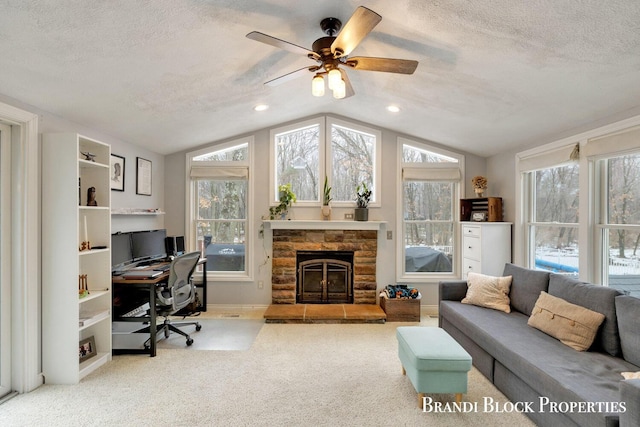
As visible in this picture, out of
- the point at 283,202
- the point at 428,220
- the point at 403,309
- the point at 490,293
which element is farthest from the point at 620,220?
the point at 283,202

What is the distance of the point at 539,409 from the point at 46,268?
12.3 feet

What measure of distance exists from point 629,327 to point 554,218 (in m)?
1.76

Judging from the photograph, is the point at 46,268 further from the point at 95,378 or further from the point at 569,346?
the point at 569,346

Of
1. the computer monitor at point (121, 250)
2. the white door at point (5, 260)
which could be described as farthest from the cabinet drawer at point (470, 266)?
the white door at point (5, 260)

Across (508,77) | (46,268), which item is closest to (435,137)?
(508,77)

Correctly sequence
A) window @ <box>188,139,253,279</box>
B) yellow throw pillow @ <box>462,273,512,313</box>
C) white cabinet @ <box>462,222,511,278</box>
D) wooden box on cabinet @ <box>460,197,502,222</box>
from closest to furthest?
1. yellow throw pillow @ <box>462,273,512,313</box>
2. white cabinet @ <box>462,222,511,278</box>
3. wooden box on cabinet @ <box>460,197,502,222</box>
4. window @ <box>188,139,253,279</box>

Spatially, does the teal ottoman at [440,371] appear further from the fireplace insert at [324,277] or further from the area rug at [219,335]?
the fireplace insert at [324,277]

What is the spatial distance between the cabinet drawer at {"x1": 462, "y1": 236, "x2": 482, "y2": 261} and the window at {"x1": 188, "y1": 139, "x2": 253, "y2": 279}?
303 cm

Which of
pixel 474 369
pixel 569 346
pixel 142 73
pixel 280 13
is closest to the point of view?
pixel 280 13

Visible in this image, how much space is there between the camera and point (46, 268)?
274 centimetres

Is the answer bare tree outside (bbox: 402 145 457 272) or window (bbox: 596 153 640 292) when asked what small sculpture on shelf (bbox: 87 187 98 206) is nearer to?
bare tree outside (bbox: 402 145 457 272)

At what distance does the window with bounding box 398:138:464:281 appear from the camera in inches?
194

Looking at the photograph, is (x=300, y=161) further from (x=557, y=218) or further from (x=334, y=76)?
(x=557, y=218)

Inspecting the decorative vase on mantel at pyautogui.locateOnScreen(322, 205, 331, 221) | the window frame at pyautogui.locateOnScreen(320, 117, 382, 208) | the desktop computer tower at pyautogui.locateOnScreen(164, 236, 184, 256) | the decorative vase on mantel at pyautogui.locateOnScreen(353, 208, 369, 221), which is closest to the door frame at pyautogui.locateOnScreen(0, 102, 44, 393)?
the desktop computer tower at pyautogui.locateOnScreen(164, 236, 184, 256)
